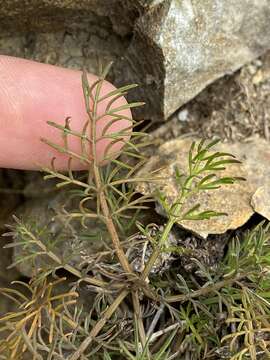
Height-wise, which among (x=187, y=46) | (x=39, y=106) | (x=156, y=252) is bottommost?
(x=156, y=252)

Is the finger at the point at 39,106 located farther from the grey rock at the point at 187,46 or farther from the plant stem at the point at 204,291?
the plant stem at the point at 204,291

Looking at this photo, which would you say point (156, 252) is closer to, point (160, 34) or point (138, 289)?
point (138, 289)

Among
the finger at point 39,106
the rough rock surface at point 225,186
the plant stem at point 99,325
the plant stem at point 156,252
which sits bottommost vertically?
the plant stem at point 99,325

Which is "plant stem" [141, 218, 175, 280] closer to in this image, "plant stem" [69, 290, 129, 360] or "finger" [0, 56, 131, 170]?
"plant stem" [69, 290, 129, 360]

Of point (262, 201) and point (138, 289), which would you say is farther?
point (262, 201)

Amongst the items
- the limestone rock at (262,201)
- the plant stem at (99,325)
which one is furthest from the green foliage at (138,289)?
the limestone rock at (262,201)

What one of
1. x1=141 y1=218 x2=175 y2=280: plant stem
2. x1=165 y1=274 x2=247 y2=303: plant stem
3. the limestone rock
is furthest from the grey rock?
x1=165 y1=274 x2=247 y2=303: plant stem

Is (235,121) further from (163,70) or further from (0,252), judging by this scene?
(0,252)

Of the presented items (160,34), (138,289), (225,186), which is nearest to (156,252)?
(138,289)
